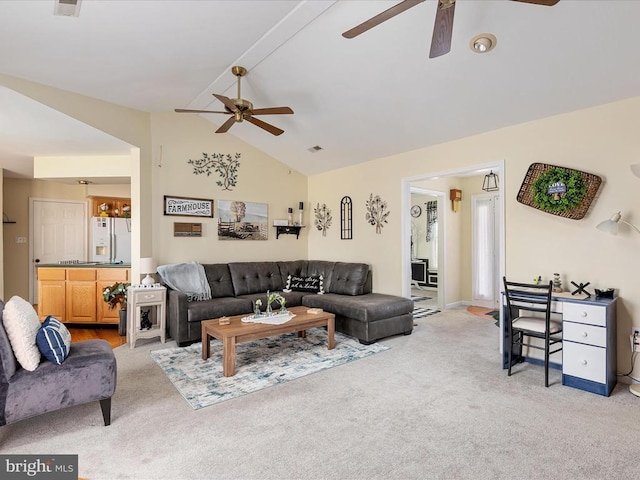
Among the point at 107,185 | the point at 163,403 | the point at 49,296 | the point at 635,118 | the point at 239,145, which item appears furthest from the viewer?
the point at 107,185

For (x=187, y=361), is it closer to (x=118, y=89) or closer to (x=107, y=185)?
(x=118, y=89)

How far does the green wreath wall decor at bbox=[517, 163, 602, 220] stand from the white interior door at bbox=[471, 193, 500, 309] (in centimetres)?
299

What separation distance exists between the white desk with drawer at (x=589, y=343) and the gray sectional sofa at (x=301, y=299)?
1866mm

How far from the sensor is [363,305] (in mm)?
4332

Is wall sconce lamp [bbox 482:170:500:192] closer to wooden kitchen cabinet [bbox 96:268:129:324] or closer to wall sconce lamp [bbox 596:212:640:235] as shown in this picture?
wall sconce lamp [bbox 596:212:640:235]

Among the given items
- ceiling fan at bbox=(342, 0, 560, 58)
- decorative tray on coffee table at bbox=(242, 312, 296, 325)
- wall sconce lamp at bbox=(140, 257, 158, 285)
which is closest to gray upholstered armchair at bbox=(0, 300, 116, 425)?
decorative tray on coffee table at bbox=(242, 312, 296, 325)

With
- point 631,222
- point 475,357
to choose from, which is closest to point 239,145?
point 475,357

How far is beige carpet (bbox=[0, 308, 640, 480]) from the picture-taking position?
1986 mm

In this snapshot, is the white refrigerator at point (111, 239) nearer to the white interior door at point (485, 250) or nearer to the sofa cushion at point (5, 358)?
the sofa cushion at point (5, 358)

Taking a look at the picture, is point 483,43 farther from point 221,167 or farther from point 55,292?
point 55,292

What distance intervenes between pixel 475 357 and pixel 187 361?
3.11 m

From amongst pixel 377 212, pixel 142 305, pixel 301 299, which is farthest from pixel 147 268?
pixel 377 212

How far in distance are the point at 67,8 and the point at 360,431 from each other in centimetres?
357

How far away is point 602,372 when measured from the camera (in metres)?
2.89
